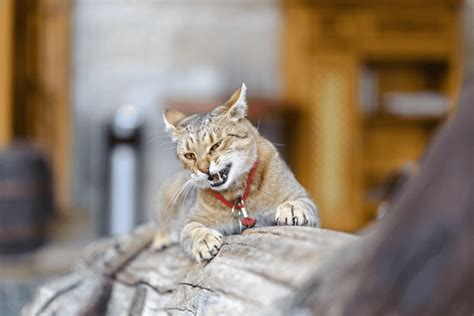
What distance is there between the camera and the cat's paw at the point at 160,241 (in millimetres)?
1335

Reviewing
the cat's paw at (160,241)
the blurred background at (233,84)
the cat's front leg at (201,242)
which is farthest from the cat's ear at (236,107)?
the blurred background at (233,84)

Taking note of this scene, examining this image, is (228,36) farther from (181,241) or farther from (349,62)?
(181,241)

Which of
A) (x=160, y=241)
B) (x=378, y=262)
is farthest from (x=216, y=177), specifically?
(x=378, y=262)

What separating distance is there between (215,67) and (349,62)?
1040mm

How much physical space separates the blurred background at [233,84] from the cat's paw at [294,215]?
3231 mm

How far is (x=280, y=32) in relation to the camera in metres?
4.85

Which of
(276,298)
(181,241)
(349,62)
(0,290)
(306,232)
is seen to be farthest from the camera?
(349,62)

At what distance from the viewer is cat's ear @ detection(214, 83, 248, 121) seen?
1102mm

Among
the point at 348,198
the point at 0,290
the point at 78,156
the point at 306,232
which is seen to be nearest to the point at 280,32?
the point at 348,198

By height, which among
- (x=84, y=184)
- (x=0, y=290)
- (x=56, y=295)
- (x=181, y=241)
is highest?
(x=181, y=241)

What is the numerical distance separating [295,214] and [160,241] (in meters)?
0.45

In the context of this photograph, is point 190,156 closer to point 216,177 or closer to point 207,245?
point 216,177

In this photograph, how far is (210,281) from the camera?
93 cm

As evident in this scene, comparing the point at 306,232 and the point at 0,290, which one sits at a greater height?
the point at 306,232
